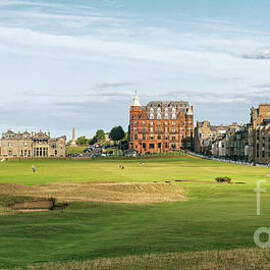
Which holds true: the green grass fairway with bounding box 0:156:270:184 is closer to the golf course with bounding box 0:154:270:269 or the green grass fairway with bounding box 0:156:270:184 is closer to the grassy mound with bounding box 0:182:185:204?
the grassy mound with bounding box 0:182:185:204

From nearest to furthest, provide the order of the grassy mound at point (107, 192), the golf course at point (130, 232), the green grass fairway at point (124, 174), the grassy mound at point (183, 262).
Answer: the grassy mound at point (183, 262), the golf course at point (130, 232), the grassy mound at point (107, 192), the green grass fairway at point (124, 174)

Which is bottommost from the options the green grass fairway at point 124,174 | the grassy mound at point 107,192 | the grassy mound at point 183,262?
the green grass fairway at point 124,174

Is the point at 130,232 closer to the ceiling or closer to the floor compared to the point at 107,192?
closer to the ceiling

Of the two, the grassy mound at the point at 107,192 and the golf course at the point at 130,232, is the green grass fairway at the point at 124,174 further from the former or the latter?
the golf course at the point at 130,232

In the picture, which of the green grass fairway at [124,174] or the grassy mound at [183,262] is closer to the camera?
the grassy mound at [183,262]

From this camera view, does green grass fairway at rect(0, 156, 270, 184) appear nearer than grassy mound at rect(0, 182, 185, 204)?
No

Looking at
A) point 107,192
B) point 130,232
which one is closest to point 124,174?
point 107,192

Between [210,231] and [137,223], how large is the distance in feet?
20.1

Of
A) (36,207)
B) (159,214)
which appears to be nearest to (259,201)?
(159,214)

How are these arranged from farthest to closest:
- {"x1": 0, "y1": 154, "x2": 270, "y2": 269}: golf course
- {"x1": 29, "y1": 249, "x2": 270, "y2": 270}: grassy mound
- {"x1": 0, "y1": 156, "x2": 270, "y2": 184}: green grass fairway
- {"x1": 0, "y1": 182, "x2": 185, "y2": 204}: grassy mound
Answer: {"x1": 0, "y1": 156, "x2": 270, "y2": 184}: green grass fairway < {"x1": 0, "y1": 182, "x2": 185, "y2": 204}: grassy mound < {"x1": 0, "y1": 154, "x2": 270, "y2": 269}: golf course < {"x1": 29, "y1": 249, "x2": 270, "y2": 270}: grassy mound

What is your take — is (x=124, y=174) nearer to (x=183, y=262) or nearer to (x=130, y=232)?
(x=130, y=232)

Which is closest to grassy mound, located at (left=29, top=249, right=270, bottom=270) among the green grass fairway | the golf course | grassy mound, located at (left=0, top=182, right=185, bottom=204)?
the golf course

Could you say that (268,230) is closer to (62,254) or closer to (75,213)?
(62,254)

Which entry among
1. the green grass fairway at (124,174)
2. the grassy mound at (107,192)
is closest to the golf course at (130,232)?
the grassy mound at (107,192)
